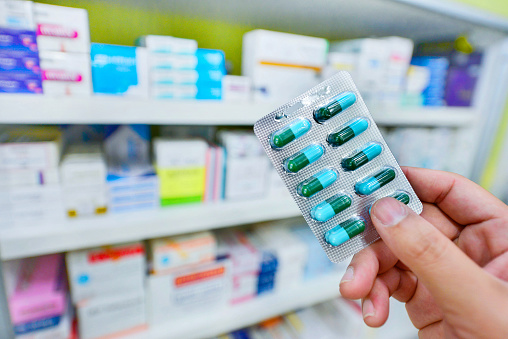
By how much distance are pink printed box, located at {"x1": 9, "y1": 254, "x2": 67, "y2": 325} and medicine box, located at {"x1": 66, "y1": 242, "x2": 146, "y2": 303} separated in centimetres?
4

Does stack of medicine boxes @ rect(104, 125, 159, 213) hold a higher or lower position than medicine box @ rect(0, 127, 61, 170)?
lower

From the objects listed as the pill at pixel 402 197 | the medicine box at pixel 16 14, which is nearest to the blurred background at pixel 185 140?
the medicine box at pixel 16 14

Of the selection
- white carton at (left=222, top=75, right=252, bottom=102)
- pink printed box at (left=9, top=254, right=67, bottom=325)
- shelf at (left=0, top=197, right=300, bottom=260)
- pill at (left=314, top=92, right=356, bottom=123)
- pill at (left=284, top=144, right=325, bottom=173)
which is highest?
pill at (left=314, top=92, right=356, bottom=123)

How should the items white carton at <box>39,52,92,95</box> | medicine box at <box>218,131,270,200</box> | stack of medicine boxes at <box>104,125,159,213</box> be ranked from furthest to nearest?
medicine box at <box>218,131,270,200</box>, stack of medicine boxes at <box>104,125,159,213</box>, white carton at <box>39,52,92,95</box>

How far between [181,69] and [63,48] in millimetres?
226

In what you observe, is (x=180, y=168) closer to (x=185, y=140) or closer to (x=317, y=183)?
(x=185, y=140)

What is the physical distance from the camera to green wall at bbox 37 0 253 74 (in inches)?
25.6

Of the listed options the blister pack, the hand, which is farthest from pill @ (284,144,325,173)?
the hand

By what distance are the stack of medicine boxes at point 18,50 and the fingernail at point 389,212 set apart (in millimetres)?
642

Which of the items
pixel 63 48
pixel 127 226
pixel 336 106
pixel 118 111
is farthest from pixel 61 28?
pixel 336 106

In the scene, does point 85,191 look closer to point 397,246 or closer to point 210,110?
point 210,110

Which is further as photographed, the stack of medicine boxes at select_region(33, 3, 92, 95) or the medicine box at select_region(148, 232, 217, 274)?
the medicine box at select_region(148, 232, 217, 274)

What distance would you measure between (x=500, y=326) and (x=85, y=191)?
74cm

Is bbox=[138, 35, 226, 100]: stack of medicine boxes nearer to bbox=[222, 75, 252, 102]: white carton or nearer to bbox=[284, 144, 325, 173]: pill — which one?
bbox=[222, 75, 252, 102]: white carton
